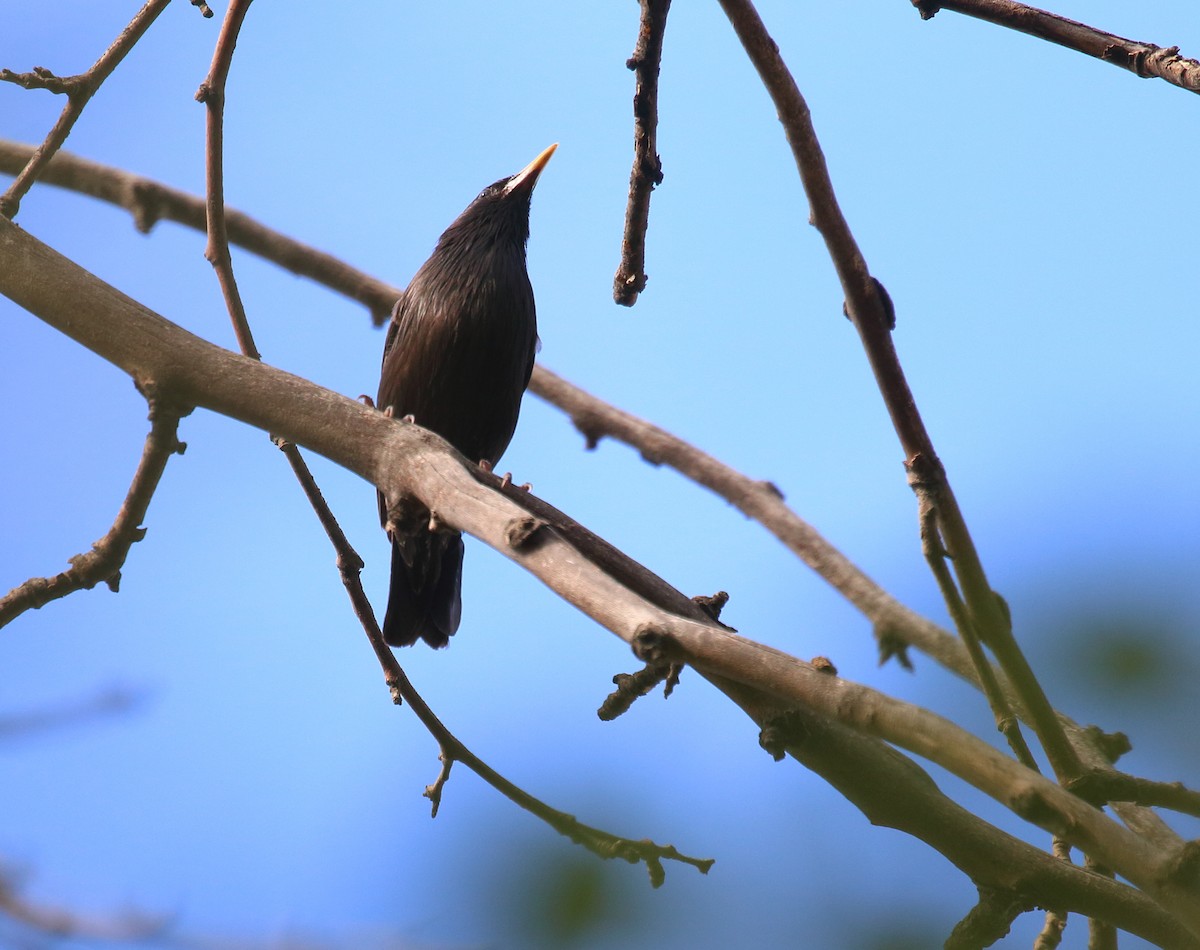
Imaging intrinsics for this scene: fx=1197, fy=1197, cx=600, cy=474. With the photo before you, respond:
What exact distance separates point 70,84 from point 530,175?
3273 millimetres

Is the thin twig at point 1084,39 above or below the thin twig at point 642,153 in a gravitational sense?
below

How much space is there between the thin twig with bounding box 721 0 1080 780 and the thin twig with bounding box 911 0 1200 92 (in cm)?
32

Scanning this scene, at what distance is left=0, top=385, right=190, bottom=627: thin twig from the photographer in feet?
8.18

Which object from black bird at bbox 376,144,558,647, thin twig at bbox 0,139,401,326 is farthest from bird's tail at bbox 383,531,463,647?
thin twig at bbox 0,139,401,326

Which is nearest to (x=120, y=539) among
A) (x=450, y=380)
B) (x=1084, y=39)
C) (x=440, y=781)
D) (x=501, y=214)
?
(x=440, y=781)

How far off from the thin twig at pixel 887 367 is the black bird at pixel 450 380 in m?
2.71

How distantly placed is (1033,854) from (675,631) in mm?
672

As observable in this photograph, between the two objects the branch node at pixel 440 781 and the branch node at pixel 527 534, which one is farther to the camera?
the branch node at pixel 440 781

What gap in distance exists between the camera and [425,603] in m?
5.00

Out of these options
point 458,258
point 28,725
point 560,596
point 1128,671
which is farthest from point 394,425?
point 458,258

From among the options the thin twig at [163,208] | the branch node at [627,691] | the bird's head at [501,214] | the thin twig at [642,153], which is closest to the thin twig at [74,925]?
the branch node at [627,691]

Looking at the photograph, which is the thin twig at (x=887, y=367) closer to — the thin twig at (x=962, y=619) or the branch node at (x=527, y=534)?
the thin twig at (x=962, y=619)

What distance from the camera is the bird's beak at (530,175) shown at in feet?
19.5

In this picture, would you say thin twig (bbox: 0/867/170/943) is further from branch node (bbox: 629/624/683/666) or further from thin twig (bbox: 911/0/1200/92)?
thin twig (bbox: 911/0/1200/92)
